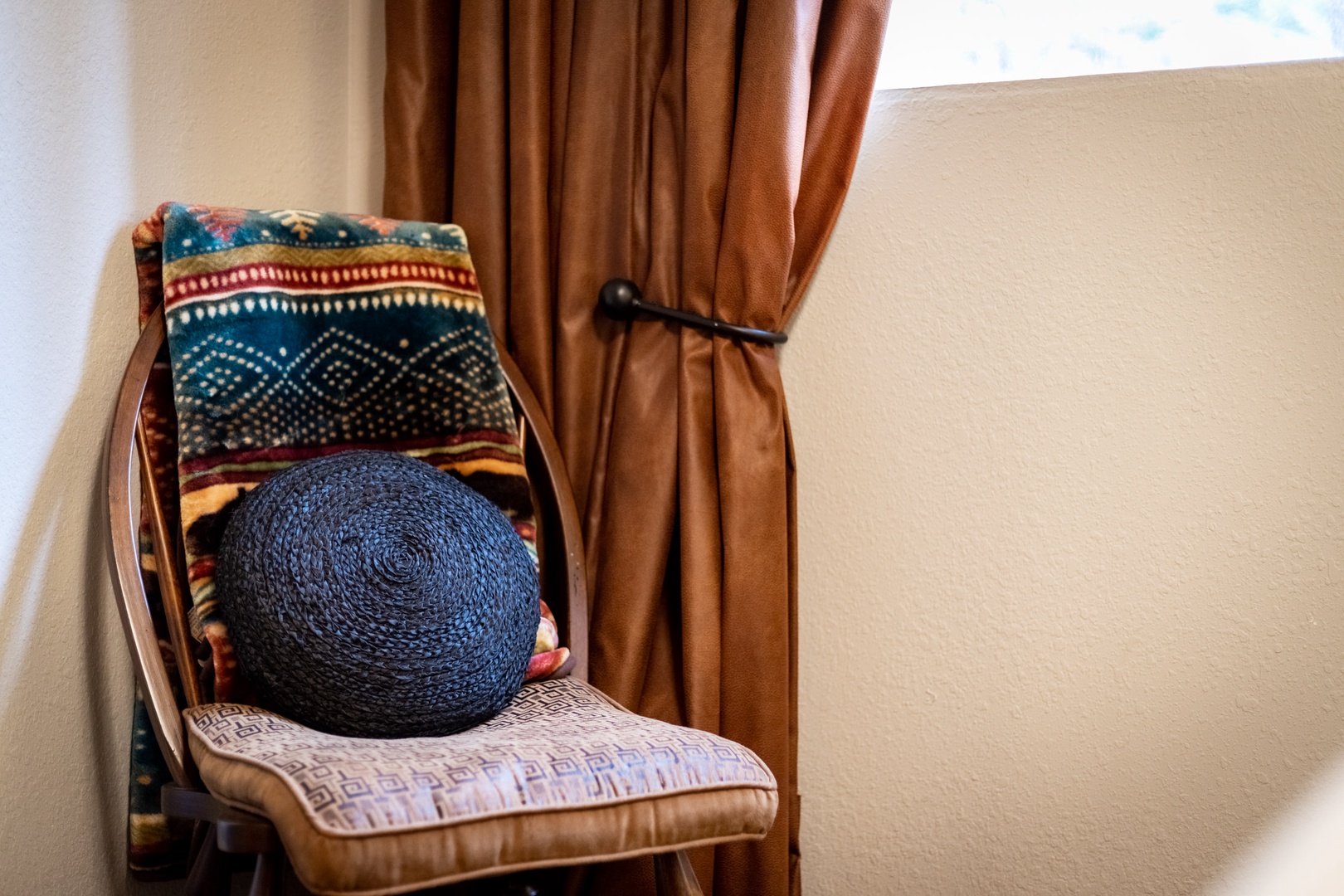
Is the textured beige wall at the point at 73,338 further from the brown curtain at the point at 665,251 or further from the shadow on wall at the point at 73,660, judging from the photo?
the brown curtain at the point at 665,251

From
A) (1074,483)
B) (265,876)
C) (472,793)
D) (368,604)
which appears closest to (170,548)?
(368,604)

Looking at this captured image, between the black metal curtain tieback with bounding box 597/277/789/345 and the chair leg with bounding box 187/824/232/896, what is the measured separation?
0.80 meters

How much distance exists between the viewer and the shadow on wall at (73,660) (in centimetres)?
111

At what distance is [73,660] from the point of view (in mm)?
1184

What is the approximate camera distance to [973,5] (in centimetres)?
150

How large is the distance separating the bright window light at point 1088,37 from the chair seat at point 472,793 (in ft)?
3.41

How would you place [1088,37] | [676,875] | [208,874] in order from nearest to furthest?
[676,875] → [208,874] → [1088,37]

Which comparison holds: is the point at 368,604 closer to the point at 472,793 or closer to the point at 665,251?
the point at 472,793

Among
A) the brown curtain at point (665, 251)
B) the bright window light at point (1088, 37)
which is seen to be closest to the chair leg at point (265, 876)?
the brown curtain at point (665, 251)

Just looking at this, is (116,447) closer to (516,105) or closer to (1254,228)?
(516,105)

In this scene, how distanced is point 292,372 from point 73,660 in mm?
416

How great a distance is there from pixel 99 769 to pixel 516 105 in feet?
3.33

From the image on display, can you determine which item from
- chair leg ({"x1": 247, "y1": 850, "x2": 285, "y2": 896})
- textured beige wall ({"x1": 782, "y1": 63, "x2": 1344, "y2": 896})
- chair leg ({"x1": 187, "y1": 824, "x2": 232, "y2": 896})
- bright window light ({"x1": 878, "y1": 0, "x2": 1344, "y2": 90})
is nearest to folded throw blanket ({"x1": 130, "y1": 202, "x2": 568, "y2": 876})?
chair leg ({"x1": 187, "y1": 824, "x2": 232, "y2": 896})

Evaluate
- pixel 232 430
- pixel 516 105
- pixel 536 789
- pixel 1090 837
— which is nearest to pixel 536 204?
pixel 516 105
